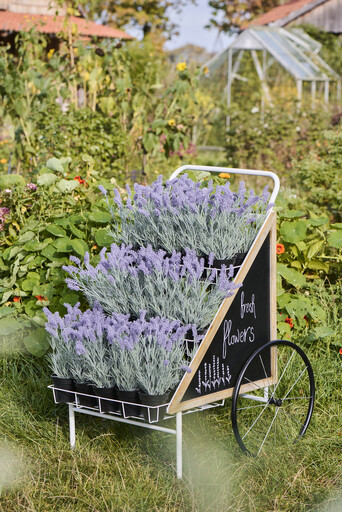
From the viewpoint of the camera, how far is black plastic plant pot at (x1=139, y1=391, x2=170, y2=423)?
2.45 metres

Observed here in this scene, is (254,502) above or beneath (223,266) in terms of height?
beneath

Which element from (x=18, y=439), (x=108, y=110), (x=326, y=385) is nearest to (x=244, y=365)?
(x=326, y=385)

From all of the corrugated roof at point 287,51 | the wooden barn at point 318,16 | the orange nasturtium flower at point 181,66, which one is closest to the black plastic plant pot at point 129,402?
the orange nasturtium flower at point 181,66

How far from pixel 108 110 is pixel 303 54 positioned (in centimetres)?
1129

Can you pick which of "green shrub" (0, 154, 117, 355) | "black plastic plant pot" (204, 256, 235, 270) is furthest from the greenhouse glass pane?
"black plastic plant pot" (204, 256, 235, 270)

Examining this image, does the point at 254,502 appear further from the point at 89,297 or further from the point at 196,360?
the point at 89,297

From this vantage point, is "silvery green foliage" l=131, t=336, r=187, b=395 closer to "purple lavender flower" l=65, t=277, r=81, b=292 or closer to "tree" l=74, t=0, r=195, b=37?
"purple lavender flower" l=65, t=277, r=81, b=292

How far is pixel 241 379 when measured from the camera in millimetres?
2746

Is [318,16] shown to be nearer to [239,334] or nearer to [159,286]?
[239,334]

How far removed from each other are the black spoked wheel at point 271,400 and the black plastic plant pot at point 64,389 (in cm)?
61

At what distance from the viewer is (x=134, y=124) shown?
6.68 meters

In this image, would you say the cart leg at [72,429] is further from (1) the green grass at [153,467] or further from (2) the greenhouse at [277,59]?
(2) the greenhouse at [277,59]

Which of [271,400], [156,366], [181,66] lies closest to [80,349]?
[156,366]

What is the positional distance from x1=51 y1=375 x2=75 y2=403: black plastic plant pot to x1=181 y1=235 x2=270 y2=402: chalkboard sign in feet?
1.44
